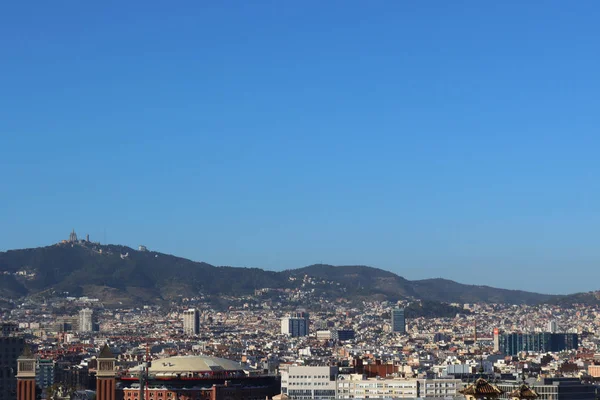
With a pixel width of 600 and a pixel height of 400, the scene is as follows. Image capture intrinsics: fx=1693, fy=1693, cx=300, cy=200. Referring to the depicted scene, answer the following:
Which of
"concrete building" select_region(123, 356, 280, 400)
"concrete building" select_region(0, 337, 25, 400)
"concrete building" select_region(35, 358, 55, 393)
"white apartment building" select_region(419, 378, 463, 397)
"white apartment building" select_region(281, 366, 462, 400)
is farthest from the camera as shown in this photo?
"concrete building" select_region(35, 358, 55, 393)

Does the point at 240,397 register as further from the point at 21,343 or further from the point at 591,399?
the point at 591,399

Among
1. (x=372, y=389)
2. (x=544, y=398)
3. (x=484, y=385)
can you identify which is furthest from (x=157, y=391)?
(x=484, y=385)

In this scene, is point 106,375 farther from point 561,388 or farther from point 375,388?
point 375,388

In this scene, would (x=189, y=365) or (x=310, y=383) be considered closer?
(x=189, y=365)

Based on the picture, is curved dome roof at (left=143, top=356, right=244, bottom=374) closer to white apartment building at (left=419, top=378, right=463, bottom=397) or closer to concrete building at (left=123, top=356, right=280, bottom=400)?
concrete building at (left=123, top=356, right=280, bottom=400)

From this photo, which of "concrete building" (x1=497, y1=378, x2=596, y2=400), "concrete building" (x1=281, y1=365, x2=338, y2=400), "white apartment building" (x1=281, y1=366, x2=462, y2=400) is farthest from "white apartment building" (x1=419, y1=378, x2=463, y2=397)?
"concrete building" (x1=281, y1=365, x2=338, y2=400)

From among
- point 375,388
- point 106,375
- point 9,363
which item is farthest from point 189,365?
point 106,375

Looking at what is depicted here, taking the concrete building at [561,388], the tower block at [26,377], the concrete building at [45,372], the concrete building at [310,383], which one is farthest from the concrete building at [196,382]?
the tower block at [26,377]
